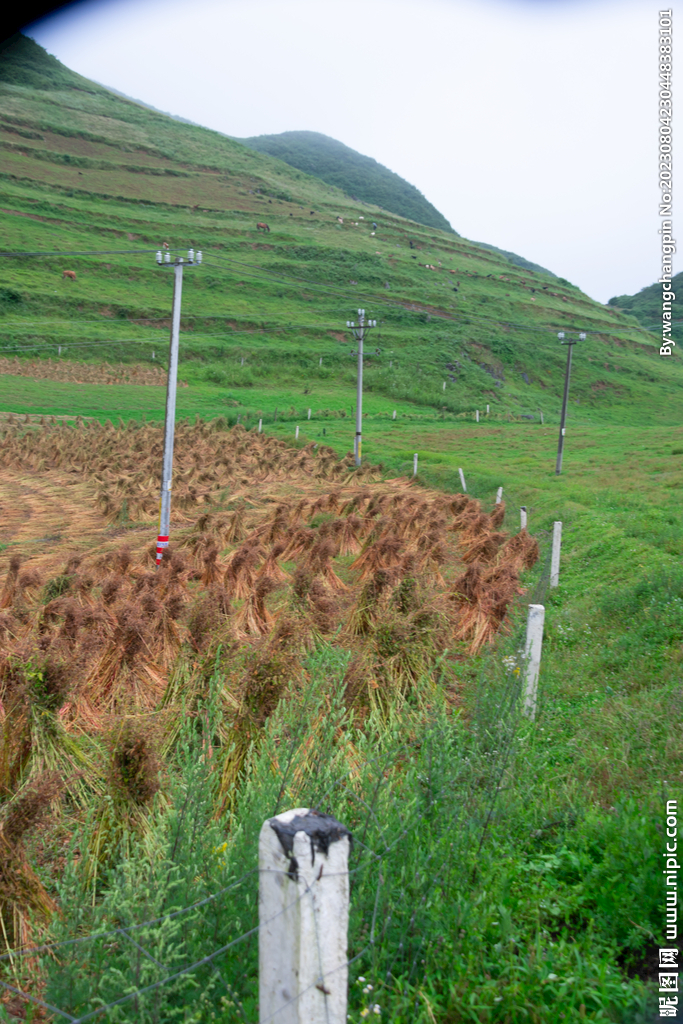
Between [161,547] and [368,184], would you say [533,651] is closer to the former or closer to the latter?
[161,547]

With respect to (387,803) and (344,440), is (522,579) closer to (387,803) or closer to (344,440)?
(387,803)

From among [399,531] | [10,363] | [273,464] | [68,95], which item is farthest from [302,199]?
[399,531]

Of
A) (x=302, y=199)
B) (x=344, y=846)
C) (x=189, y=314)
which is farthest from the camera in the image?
(x=302, y=199)

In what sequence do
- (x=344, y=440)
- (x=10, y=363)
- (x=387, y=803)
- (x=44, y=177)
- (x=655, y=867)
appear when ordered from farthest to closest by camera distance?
(x=44, y=177) < (x=10, y=363) < (x=344, y=440) < (x=387, y=803) < (x=655, y=867)

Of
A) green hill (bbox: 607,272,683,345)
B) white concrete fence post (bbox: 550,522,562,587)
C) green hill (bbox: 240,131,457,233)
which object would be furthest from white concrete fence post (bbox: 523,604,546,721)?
green hill (bbox: 240,131,457,233)

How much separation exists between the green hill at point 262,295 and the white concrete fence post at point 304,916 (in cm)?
3474

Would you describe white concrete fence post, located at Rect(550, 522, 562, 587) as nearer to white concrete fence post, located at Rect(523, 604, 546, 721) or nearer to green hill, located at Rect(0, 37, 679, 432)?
white concrete fence post, located at Rect(523, 604, 546, 721)

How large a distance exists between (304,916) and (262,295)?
74.2 meters

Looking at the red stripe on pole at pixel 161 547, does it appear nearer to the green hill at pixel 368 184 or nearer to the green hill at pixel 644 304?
the green hill at pixel 644 304

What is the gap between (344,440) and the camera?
3116cm

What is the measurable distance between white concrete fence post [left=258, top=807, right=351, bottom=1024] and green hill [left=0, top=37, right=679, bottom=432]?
3474cm

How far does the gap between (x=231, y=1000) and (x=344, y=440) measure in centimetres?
2908

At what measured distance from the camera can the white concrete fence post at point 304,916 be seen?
71.6 inches

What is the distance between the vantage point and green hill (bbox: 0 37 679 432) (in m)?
52.8
